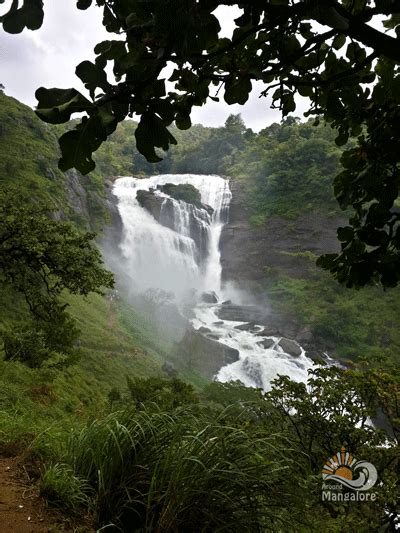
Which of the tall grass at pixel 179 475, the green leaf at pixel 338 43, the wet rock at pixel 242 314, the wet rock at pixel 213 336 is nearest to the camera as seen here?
the tall grass at pixel 179 475

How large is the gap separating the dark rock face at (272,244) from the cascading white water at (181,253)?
1.28m

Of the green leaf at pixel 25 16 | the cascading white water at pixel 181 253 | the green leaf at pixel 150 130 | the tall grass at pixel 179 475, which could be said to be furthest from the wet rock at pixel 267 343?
the green leaf at pixel 25 16

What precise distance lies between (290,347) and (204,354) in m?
6.01

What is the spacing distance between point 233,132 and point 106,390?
1989 inches

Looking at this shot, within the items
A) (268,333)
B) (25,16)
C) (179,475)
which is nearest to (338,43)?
(25,16)

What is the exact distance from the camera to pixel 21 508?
1.86 m

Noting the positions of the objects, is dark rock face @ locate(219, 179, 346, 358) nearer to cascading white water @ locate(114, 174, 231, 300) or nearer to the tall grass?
cascading white water @ locate(114, 174, 231, 300)

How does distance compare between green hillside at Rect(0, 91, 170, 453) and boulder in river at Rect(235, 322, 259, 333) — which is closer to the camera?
green hillside at Rect(0, 91, 170, 453)

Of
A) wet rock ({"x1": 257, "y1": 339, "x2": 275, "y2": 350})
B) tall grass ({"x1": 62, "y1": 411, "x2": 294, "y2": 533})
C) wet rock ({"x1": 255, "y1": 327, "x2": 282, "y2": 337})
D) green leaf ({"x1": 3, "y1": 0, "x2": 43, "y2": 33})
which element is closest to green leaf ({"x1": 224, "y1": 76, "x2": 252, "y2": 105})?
green leaf ({"x1": 3, "y1": 0, "x2": 43, "y2": 33})

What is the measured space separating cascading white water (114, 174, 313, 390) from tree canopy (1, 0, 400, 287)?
21795 millimetres

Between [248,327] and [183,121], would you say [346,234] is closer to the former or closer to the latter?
[183,121]

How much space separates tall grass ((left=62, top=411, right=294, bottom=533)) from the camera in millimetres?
1671

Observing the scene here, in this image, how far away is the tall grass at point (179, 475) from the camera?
1.67m

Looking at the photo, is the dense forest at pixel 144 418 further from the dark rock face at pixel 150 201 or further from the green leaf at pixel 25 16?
the dark rock face at pixel 150 201
